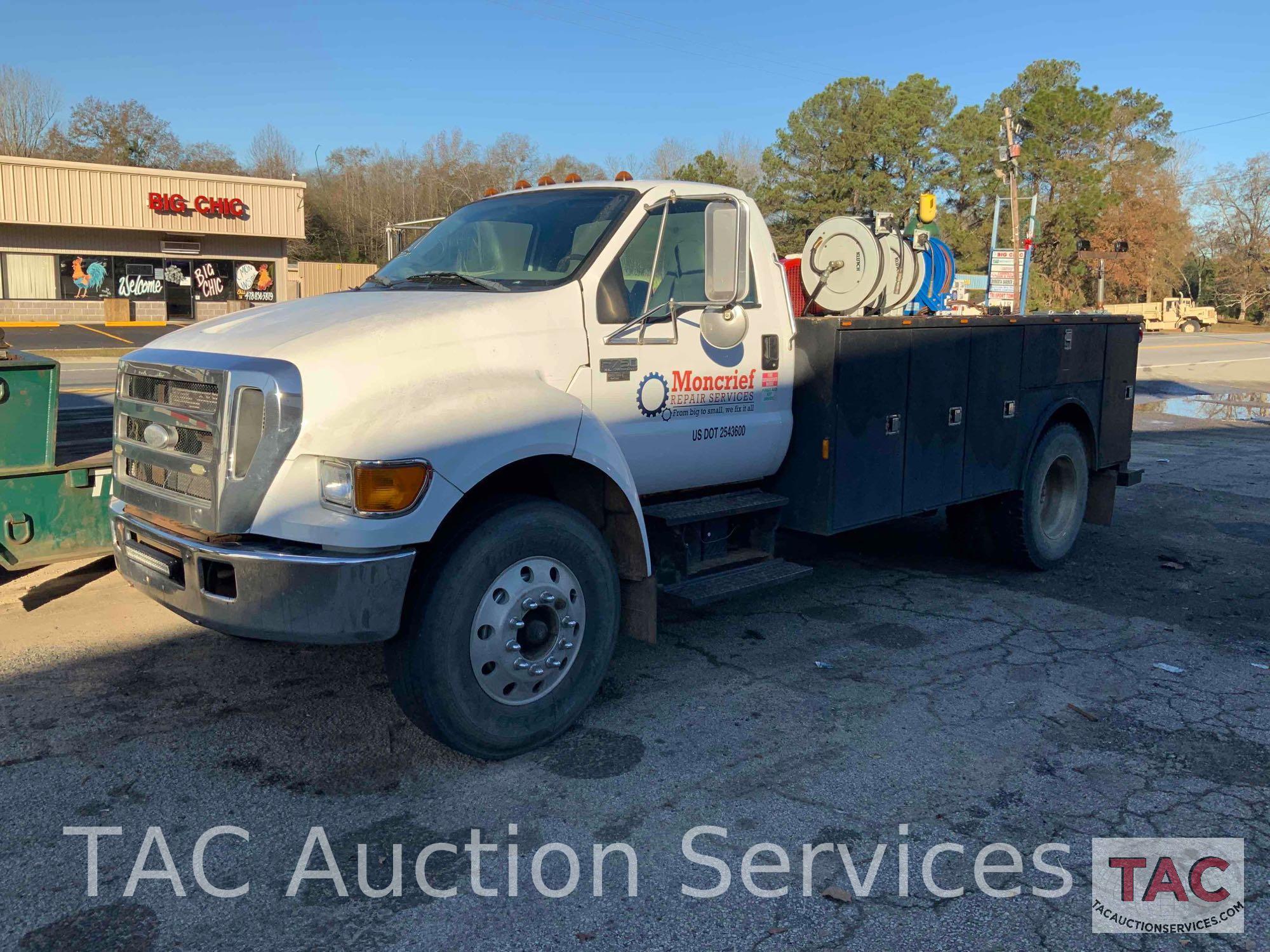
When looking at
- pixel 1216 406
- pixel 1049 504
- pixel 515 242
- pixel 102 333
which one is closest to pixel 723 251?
pixel 515 242

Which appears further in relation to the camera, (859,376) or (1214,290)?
(1214,290)

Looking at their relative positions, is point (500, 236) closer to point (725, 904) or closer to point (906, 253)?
point (906, 253)

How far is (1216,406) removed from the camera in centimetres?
1908

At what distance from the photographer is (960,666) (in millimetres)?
5309

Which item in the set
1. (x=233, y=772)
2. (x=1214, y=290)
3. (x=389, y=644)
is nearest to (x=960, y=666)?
(x=389, y=644)

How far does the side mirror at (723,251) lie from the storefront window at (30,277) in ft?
126

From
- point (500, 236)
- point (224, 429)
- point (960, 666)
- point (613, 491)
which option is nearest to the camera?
point (224, 429)

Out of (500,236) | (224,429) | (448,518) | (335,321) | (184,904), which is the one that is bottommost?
(184,904)

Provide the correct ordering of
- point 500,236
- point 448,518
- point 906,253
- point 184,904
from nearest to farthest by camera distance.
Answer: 1. point 184,904
2. point 448,518
3. point 500,236
4. point 906,253

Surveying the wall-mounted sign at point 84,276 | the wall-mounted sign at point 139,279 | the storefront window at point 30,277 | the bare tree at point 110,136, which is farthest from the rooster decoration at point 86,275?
the bare tree at point 110,136

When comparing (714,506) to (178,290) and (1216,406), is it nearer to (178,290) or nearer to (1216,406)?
(1216,406)

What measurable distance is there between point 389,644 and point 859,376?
115 inches

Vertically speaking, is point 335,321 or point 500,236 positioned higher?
point 500,236

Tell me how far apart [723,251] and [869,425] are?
1.63 meters
